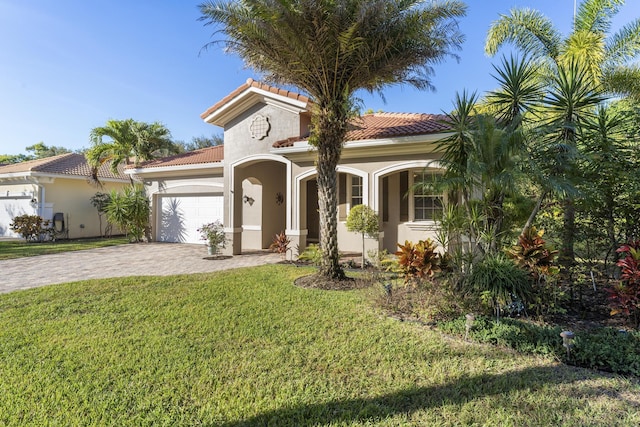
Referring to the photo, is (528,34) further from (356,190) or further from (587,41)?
(356,190)

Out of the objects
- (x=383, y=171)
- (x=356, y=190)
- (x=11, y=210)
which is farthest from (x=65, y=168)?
(x=383, y=171)

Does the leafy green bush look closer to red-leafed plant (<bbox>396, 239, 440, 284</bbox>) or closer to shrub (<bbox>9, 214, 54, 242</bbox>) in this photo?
red-leafed plant (<bbox>396, 239, 440, 284</bbox>)

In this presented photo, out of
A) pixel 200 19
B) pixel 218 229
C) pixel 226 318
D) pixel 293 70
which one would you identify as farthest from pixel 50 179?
pixel 226 318

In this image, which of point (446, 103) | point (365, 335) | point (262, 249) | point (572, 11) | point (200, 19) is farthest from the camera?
point (262, 249)

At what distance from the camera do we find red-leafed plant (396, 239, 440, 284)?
6891 millimetres

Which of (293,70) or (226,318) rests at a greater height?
(293,70)

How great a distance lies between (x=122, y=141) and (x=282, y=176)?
11.6m

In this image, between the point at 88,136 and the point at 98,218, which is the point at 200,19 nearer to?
the point at 88,136

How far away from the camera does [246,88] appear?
14203 mm

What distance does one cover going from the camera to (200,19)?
29.2 feet

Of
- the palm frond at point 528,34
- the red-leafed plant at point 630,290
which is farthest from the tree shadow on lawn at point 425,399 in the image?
the palm frond at point 528,34

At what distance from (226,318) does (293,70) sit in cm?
663

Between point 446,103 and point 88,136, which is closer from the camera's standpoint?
point 446,103

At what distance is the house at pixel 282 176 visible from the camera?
11.7 metres
